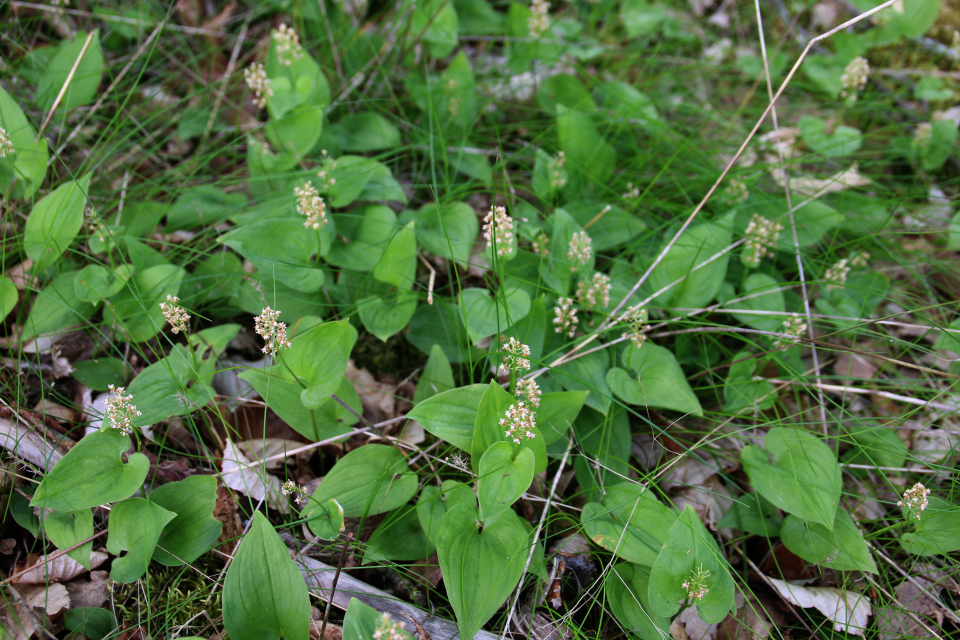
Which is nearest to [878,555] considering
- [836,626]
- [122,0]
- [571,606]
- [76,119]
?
[836,626]

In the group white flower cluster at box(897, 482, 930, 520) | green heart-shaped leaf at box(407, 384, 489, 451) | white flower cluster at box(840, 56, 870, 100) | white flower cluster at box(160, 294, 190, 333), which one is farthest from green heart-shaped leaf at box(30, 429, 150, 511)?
white flower cluster at box(840, 56, 870, 100)

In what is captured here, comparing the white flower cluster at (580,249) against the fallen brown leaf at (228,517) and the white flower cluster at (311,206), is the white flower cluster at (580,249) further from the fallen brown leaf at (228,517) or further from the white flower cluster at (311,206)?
the fallen brown leaf at (228,517)

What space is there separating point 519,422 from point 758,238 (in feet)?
5.81

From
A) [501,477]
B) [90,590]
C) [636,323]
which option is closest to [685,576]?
[501,477]

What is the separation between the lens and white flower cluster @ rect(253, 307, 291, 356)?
1.91 meters

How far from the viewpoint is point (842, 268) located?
277 cm

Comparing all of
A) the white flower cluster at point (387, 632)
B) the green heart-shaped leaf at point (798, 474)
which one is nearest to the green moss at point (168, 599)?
the white flower cluster at point (387, 632)

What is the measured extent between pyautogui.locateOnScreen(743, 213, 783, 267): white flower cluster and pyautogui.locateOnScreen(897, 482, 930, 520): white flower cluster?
3.85ft

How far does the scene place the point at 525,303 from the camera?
7.98ft

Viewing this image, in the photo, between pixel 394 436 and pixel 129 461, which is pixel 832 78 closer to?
pixel 394 436

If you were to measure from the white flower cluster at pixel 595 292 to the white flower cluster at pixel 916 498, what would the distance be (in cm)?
137

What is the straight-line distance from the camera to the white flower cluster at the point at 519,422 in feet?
6.23

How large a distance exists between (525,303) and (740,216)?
61.8 inches

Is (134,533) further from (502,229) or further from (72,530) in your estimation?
(502,229)
